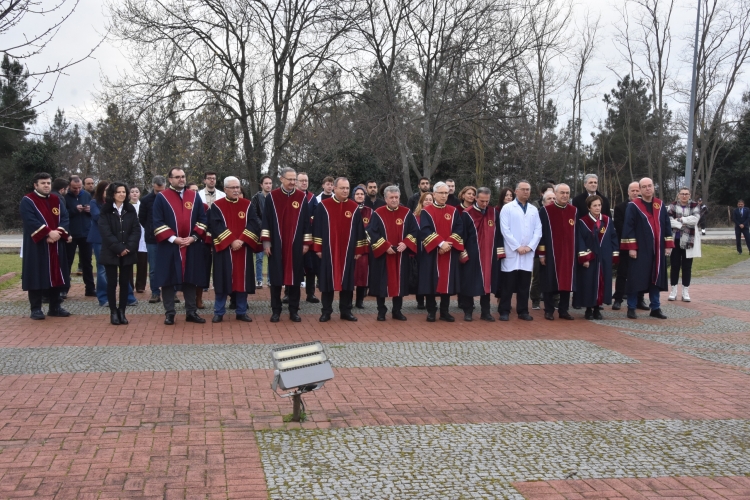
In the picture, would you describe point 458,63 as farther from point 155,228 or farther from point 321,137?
point 155,228

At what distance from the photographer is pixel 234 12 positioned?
2153 cm

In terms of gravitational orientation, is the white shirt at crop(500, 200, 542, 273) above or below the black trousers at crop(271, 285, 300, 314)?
above

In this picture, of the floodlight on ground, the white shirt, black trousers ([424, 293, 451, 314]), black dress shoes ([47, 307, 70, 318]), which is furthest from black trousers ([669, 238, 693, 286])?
black dress shoes ([47, 307, 70, 318])

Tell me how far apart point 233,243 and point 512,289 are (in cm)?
436

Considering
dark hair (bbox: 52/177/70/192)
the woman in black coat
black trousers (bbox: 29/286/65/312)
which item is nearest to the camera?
the woman in black coat

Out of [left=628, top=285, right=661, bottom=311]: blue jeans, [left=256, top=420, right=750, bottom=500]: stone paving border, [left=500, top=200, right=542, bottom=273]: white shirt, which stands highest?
[left=500, top=200, right=542, bottom=273]: white shirt

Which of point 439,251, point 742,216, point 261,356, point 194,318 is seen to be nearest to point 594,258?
point 439,251

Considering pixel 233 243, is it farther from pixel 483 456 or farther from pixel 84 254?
pixel 483 456

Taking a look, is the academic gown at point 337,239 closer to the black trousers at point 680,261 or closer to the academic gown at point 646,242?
the academic gown at point 646,242

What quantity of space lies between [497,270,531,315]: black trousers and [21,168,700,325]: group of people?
0.06ft

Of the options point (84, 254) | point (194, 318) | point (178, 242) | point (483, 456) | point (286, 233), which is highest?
point (286, 233)

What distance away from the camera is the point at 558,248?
11742 millimetres

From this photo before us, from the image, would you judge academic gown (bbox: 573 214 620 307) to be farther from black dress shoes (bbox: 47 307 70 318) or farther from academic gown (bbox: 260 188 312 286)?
black dress shoes (bbox: 47 307 70 318)

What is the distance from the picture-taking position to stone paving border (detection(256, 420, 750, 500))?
15.8ft
